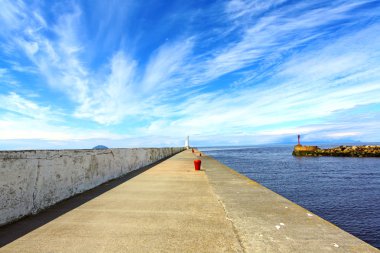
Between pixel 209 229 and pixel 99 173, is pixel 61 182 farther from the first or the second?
pixel 209 229

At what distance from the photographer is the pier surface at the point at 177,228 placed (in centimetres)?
401

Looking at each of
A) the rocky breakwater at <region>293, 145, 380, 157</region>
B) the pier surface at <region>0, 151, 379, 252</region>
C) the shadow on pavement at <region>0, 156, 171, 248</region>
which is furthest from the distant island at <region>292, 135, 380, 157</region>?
the shadow on pavement at <region>0, 156, 171, 248</region>

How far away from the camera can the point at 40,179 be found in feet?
19.8

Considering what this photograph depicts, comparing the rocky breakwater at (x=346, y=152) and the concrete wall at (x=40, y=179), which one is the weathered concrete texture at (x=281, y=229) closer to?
the concrete wall at (x=40, y=179)

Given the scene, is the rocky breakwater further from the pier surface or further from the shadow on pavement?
the shadow on pavement

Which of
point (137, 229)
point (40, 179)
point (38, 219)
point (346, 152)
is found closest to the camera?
point (137, 229)

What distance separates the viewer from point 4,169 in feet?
16.3

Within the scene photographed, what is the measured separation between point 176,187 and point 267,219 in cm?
468

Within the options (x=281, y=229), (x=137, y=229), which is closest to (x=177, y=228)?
(x=137, y=229)

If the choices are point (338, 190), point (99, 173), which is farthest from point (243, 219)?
point (338, 190)

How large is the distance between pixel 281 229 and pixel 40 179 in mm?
5195

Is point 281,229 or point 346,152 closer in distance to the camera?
point 281,229

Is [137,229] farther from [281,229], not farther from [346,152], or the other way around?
[346,152]

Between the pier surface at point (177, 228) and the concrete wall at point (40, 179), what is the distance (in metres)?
0.28
